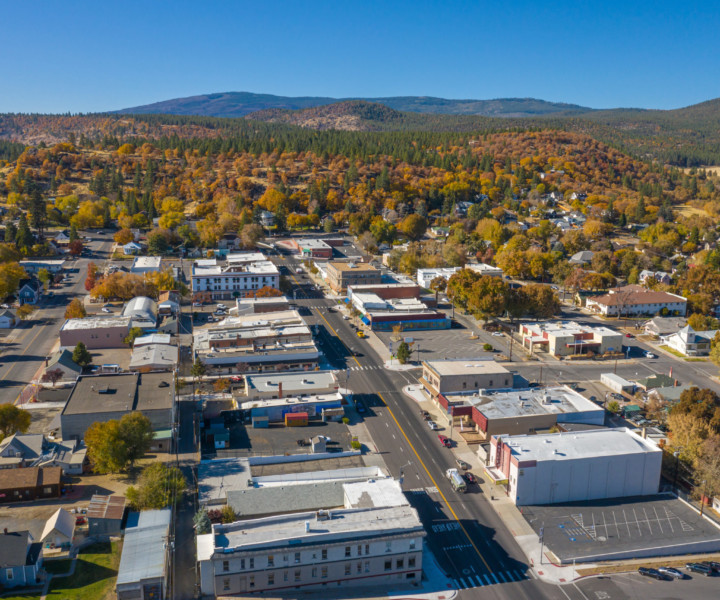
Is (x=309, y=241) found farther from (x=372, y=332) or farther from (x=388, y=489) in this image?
(x=388, y=489)

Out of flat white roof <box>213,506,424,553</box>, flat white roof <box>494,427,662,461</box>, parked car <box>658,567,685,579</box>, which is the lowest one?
parked car <box>658,567,685,579</box>

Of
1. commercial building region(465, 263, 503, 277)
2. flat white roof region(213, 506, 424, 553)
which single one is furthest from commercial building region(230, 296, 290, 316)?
flat white roof region(213, 506, 424, 553)

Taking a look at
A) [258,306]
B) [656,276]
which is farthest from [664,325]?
[258,306]

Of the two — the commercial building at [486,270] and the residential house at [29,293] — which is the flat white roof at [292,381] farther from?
the commercial building at [486,270]

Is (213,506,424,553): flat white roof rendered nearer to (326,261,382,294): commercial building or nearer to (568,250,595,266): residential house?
(326,261,382,294): commercial building

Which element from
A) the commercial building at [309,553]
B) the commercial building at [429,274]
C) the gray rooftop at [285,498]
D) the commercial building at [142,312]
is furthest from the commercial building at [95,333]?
the commercial building at [429,274]

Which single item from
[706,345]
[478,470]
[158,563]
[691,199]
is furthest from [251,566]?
[691,199]

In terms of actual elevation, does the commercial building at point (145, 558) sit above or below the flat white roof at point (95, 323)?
below
